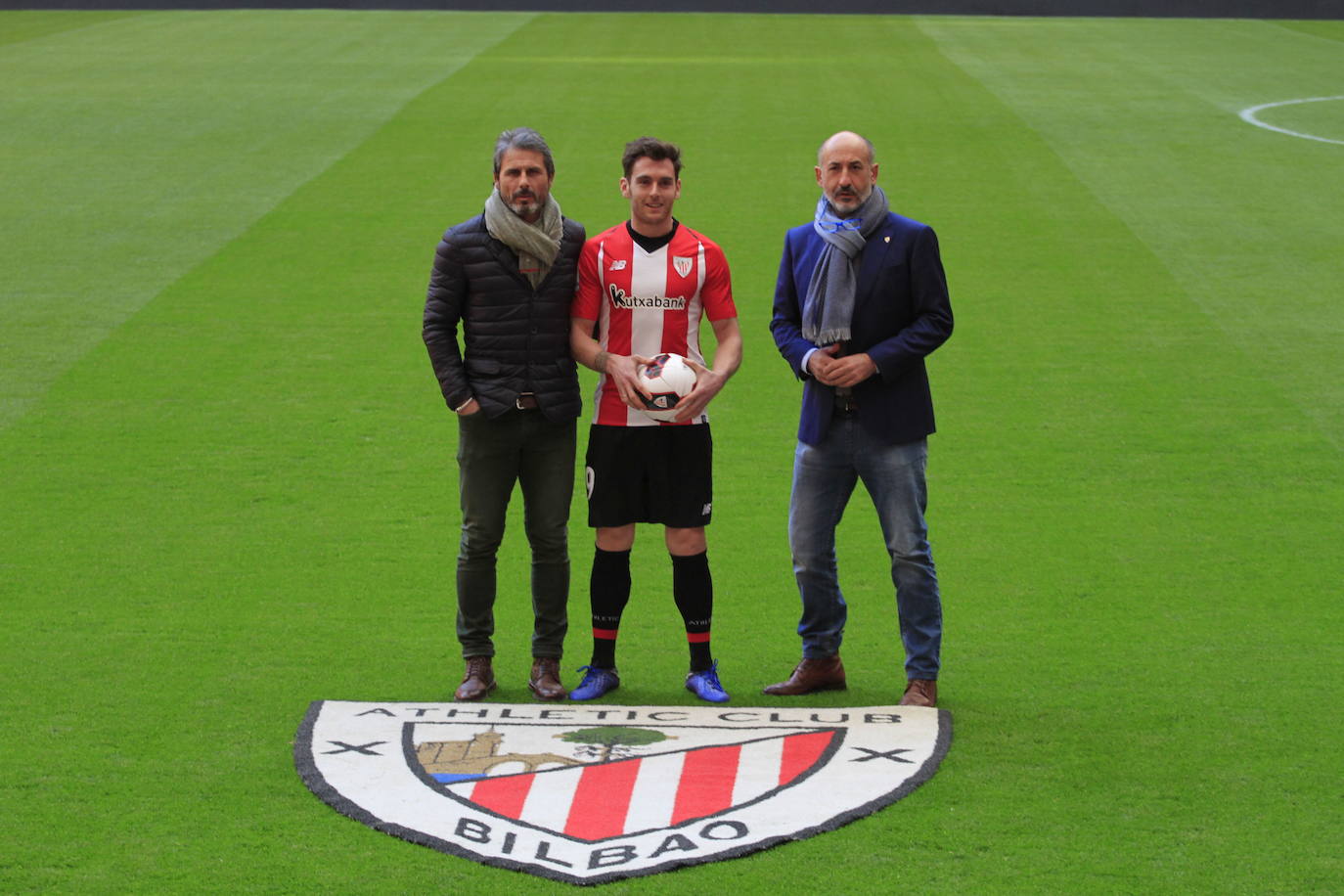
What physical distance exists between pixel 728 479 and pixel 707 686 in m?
3.29

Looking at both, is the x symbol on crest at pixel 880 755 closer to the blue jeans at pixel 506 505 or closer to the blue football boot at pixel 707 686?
the blue football boot at pixel 707 686

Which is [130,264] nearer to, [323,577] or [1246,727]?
[323,577]

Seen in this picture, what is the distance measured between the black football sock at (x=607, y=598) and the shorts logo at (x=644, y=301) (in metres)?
0.91

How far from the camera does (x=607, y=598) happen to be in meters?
6.16

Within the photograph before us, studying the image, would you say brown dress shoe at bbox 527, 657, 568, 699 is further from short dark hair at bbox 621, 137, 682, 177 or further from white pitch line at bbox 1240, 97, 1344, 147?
white pitch line at bbox 1240, 97, 1344, 147

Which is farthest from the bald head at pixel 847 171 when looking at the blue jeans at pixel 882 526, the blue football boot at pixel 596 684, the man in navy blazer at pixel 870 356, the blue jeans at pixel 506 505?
the blue football boot at pixel 596 684

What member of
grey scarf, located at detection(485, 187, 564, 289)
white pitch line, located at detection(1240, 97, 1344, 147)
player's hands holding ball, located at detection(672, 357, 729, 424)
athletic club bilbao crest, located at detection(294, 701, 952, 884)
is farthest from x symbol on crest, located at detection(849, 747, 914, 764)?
white pitch line, located at detection(1240, 97, 1344, 147)

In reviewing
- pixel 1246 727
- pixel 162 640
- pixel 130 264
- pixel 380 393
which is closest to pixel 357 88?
pixel 130 264

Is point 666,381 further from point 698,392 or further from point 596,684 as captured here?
point 596,684

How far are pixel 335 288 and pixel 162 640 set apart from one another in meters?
7.09

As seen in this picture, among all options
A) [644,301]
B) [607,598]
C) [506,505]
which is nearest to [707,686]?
[607,598]

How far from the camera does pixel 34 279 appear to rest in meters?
13.6

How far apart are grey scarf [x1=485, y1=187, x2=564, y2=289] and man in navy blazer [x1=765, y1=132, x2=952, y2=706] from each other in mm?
839

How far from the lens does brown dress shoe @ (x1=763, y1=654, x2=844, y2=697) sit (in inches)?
242
